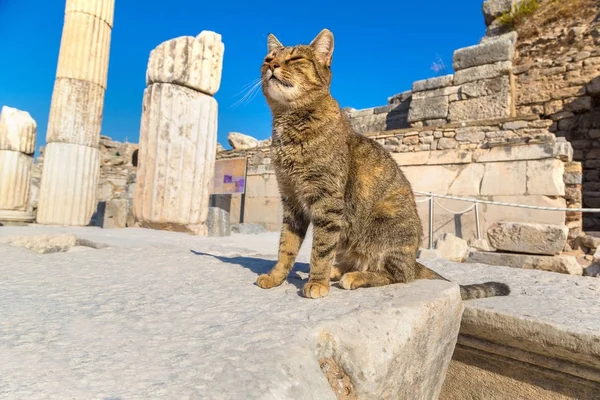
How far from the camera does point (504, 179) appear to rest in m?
6.20

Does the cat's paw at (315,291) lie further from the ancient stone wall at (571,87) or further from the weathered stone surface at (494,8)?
the weathered stone surface at (494,8)

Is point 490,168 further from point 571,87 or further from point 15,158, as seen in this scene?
point 15,158

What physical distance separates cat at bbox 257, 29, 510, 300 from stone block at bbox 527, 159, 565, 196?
15.1 feet

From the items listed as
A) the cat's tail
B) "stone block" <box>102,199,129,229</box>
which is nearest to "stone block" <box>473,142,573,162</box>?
the cat's tail

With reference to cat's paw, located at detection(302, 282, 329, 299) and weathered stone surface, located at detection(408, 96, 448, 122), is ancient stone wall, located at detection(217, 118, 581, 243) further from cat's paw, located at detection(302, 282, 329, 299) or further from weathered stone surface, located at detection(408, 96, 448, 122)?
cat's paw, located at detection(302, 282, 329, 299)

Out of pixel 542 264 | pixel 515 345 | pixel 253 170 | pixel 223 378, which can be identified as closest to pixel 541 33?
pixel 542 264

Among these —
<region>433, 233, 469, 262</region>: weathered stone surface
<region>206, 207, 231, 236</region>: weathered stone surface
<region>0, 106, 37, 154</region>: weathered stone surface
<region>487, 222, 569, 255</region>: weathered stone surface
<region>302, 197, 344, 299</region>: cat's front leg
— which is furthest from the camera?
<region>0, 106, 37, 154</region>: weathered stone surface

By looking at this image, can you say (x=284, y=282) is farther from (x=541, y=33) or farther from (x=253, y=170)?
(x=541, y=33)

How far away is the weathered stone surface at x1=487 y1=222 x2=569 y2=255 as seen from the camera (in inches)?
171

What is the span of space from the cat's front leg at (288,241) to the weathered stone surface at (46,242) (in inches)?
80.5

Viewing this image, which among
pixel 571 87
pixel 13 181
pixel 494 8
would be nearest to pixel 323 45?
pixel 571 87

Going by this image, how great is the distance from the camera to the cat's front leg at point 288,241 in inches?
76.6

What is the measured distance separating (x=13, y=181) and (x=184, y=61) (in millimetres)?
5659

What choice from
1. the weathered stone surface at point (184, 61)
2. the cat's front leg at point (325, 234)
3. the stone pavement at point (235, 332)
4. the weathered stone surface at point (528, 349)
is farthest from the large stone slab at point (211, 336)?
the weathered stone surface at point (184, 61)
